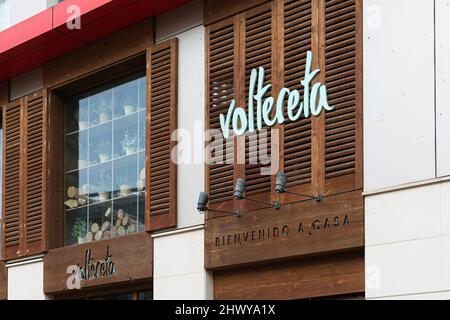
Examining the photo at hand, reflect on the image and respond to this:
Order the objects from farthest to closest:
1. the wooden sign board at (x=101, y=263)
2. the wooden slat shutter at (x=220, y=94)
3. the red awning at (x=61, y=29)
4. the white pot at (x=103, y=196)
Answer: the white pot at (x=103, y=196) → the red awning at (x=61, y=29) → the wooden sign board at (x=101, y=263) → the wooden slat shutter at (x=220, y=94)

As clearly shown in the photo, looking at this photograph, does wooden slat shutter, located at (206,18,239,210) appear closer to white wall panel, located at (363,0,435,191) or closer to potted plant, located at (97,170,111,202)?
white wall panel, located at (363,0,435,191)

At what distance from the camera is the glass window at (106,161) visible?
1822 cm

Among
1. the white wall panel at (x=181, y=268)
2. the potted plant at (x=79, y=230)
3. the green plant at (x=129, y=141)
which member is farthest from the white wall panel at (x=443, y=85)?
the potted plant at (x=79, y=230)

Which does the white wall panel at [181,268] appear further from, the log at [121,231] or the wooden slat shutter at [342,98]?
the wooden slat shutter at [342,98]

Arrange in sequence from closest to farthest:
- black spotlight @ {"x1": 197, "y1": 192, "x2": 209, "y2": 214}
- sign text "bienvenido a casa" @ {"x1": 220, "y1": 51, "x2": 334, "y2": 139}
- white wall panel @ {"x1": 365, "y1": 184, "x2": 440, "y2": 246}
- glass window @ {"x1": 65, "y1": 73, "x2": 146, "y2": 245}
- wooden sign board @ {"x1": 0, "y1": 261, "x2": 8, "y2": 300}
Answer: white wall panel @ {"x1": 365, "y1": 184, "x2": 440, "y2": 246}
sign text "bienvenido a casa" @ {"x1": 220, "y1": 51, "x2": 334, "y2": 139}
black spotlight @ {"x1": 197, "y1": 192, "x2": 209, "y2": 214}
glass window @ {"x1": 65, "y1": 73, "x2": 146, "y2": 245}
wooden sign board @ {"x1": 0, "y1": 261, "x2": 8, "y2": 300}

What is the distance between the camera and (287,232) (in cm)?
1505

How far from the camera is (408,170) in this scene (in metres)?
13.7

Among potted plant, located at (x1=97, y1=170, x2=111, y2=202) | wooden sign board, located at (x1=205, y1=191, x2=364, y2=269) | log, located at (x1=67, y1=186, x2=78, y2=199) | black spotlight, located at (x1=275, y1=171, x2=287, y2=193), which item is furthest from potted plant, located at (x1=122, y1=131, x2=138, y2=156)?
black spotlight, located at (x1=275, y1=171, x2=287, y2=193)

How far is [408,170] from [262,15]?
12.1ft

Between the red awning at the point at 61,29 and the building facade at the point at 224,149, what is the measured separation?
38mm

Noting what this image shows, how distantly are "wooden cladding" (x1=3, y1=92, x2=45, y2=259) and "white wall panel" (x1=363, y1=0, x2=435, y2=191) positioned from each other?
7293mm

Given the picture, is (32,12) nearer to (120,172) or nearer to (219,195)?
(120,172)

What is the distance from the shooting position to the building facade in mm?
13797
